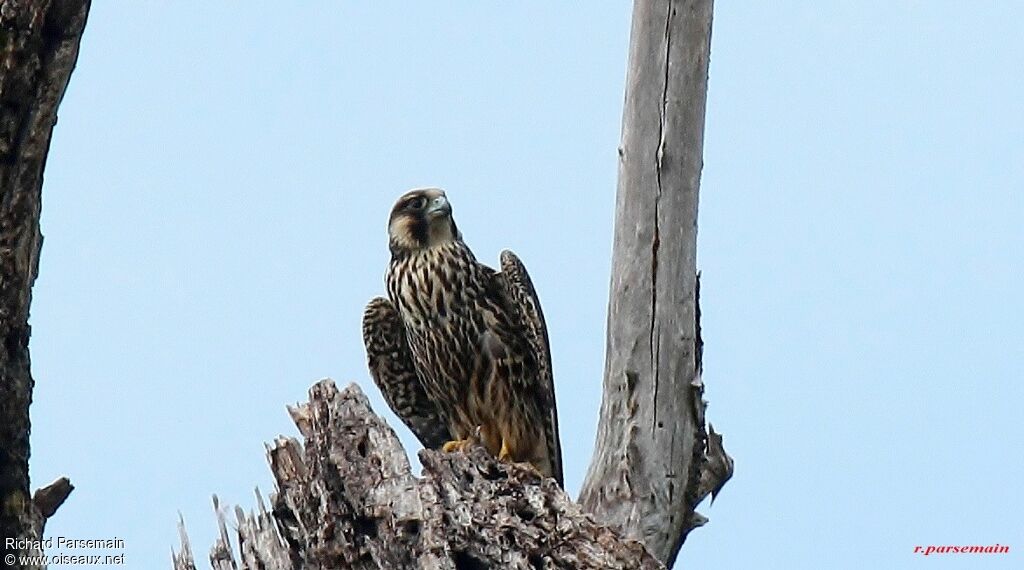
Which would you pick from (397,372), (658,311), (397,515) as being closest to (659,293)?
(658,311)

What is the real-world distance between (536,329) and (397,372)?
0.77 m

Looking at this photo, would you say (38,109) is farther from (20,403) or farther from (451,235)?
(451,235)

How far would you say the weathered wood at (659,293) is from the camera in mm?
4812

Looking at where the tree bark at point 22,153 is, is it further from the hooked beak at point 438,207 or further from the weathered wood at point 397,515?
the hooked beak at point 438,207

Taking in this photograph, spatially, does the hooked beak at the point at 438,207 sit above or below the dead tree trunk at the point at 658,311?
above

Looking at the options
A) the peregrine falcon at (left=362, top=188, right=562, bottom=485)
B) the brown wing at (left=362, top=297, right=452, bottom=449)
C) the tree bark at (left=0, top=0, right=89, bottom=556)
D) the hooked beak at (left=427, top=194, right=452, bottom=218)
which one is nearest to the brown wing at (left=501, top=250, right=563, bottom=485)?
the peregrine falcon at (left=362, top=188, right=562, bottom=485)

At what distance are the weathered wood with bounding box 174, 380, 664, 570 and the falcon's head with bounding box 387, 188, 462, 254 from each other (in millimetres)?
2238

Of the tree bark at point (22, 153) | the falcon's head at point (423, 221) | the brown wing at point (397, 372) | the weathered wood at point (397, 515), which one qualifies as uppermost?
the falcon's head at point (423, 221)

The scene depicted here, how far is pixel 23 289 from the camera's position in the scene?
3.00 m

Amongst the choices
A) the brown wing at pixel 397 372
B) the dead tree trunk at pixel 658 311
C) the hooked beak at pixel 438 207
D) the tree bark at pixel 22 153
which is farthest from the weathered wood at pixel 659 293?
the tree bark at pixel 22 153

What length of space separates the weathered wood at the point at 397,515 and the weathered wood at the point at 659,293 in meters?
1.04

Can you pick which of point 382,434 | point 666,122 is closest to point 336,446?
point 382,434

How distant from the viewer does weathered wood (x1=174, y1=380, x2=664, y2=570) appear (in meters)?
3.59

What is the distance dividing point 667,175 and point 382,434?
1431 millimetres
